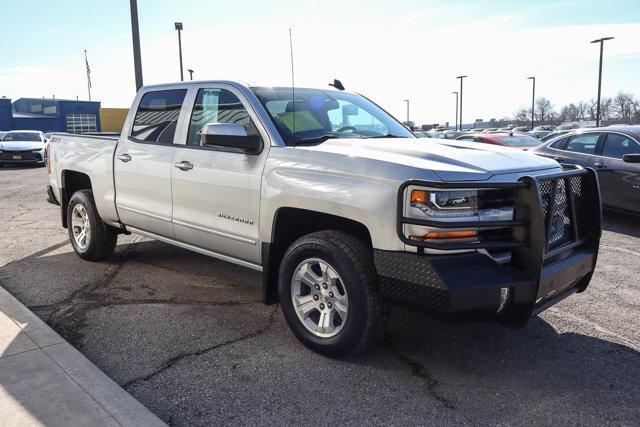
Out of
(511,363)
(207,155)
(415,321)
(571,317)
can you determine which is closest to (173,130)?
(207,155)

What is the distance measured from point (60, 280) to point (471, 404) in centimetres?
414

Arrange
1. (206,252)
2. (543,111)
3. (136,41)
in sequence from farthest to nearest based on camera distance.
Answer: (543,111)
(136,41)
(206,252)

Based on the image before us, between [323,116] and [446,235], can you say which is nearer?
[446,235]

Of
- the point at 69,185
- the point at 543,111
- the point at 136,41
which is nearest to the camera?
the point at 69,185

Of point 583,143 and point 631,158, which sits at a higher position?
point 583,143

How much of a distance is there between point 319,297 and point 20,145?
21.2m

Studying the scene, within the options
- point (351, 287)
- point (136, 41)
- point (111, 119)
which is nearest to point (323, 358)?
point (351, 287)

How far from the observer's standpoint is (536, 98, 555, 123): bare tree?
90.1 meters

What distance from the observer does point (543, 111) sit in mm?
90188

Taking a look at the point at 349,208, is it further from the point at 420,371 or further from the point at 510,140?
the point at 510,140

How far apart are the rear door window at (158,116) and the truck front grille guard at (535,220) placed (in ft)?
8.39

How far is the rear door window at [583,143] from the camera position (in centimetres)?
858

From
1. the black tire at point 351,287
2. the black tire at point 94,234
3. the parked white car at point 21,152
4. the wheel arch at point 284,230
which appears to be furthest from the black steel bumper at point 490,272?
the parked white car at point 21,152

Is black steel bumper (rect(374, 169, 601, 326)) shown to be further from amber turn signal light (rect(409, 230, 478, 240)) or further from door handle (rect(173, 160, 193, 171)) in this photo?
door handle (rect(173, 160, 193, 171))
